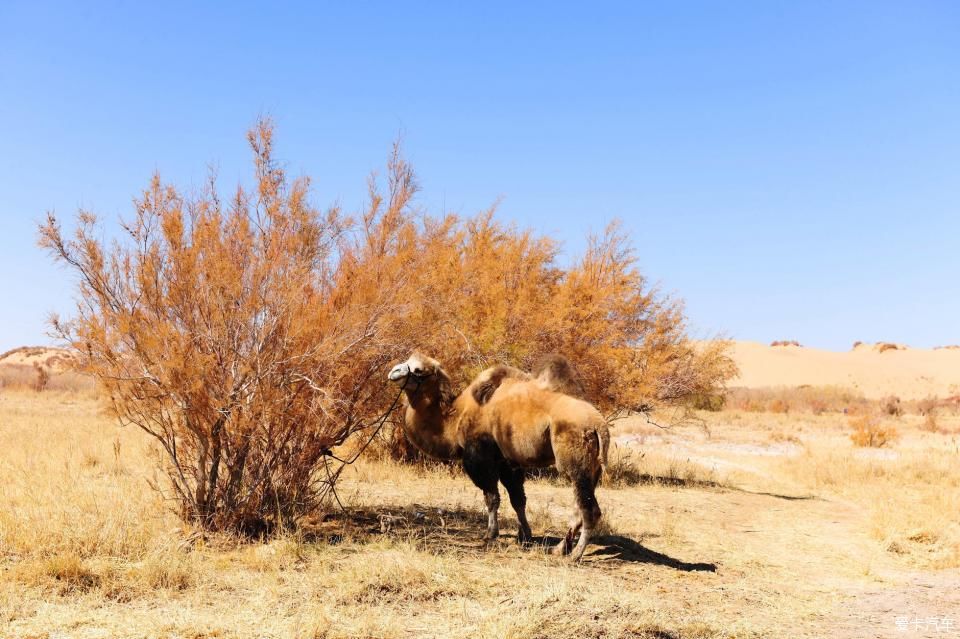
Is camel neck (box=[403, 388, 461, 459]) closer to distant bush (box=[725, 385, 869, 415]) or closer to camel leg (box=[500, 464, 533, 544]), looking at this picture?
camel leg (box=[500, 464, 533, 544])

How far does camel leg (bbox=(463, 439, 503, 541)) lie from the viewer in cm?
798

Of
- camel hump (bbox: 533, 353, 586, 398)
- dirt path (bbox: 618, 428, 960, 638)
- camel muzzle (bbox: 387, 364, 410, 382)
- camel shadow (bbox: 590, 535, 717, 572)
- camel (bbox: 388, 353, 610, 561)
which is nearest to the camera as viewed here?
dirt path (bbox: 618, 428, 960, 638)

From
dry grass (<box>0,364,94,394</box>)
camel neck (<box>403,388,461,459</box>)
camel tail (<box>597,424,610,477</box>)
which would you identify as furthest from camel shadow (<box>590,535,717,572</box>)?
dry grass (<box>0,364,94,394</box>)

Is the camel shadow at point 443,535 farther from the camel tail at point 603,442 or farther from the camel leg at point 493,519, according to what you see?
the camel tail at point 603,442

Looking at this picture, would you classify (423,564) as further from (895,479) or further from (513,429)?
(895,479)

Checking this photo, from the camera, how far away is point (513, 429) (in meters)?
7.77

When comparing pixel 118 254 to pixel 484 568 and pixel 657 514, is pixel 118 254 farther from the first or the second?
pixel 657 514

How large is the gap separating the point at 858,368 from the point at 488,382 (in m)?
81.3

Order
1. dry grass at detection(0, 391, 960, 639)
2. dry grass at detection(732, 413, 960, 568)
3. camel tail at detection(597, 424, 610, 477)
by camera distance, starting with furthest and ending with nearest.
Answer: dry grass at detection(732, 413, 960, 568) → camel tail at detection(597, 424, 610, 477) → dry grass at detection(0, 391, 960, 639)

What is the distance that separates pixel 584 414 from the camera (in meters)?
7.44

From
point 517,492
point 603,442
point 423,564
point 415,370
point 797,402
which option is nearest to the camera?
point 423,564

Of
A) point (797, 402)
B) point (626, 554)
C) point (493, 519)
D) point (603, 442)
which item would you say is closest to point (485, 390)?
point (493, 519)

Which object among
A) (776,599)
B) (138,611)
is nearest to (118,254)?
(138,611)

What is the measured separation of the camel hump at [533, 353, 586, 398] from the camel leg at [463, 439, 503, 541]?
0.81m
